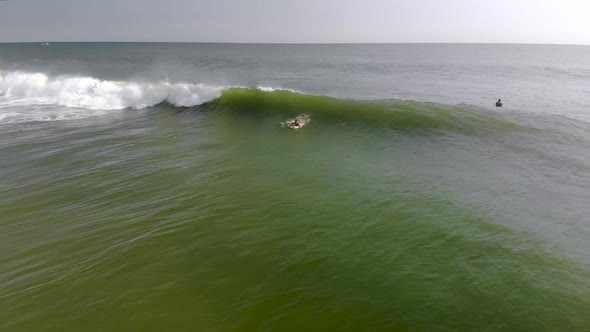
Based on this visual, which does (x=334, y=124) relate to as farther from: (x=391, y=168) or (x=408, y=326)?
(x=408, y=326)

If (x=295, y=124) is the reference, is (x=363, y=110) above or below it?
above

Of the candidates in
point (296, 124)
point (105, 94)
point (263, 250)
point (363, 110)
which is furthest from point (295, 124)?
point (105, 94)

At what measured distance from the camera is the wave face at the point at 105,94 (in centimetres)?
2416

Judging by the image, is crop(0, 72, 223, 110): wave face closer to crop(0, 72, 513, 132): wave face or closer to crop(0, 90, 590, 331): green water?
crop(0, 72, 513, 132): wave face

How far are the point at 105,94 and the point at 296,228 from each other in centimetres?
2417

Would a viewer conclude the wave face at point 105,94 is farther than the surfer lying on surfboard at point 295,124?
Yes

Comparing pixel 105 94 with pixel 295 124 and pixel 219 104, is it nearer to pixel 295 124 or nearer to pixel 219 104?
pixel 219 104

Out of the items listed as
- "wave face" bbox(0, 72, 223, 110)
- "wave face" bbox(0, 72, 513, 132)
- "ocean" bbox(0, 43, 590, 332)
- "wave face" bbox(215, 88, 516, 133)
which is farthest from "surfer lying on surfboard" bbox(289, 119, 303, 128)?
"wave face" bbox(0, 72, 223, 110)

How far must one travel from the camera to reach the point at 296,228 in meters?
7.85

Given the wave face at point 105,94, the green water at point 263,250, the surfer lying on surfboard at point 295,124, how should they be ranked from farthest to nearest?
the wave face at point 105,94 < the surfer lying on surfboard at point 295,124 < the green water at point 263,250

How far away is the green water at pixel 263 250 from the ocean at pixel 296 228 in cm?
4

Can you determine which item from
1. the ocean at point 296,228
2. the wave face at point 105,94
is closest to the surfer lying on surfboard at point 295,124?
the ocean at point 296,228

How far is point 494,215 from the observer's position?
8.55 metres

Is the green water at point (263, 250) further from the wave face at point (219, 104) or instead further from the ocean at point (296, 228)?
the wave face at point (219, 104)
